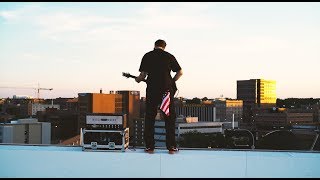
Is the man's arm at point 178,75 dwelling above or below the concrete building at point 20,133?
above

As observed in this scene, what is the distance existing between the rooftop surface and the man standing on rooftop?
45 centimetres

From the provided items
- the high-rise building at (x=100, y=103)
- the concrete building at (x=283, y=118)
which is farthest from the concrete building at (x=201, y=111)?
the high-rise building at (x=100, y=103)

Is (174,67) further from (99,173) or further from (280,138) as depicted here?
(280,138)

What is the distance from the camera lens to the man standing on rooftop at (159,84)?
4.63 meters

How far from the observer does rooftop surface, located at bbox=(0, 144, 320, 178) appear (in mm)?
3943

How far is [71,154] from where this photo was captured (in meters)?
4.27

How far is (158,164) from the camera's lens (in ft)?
13.3

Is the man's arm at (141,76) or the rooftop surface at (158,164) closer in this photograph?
the rooftop surface at (158,164)

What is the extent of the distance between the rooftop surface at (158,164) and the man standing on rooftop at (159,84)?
45 centimetres

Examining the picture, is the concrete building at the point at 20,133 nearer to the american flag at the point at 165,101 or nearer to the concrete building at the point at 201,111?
the american flag at the point at 165,101

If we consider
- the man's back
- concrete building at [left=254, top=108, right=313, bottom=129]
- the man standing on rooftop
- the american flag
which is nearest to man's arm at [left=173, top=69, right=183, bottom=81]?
the man standing on rooftop

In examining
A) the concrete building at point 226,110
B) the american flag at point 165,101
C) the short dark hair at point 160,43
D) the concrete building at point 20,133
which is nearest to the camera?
the american flag at point 165,101

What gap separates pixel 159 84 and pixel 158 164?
39.0 inches

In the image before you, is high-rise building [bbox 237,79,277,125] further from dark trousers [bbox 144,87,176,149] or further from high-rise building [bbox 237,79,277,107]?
dark trousers [bbox 144,87,176,149]
